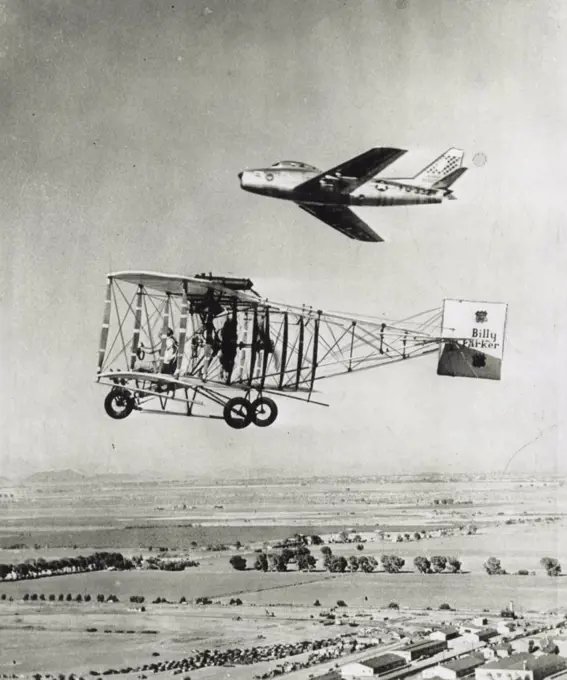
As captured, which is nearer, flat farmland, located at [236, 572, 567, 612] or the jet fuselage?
flat farmland, located at [236, 572, 567, 612]

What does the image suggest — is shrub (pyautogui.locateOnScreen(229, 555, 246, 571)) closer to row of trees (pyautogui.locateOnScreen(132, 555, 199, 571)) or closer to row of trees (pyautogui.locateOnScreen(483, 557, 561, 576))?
row of trees (pyautogui.locateOnScreen(132, 555, 199, 571))

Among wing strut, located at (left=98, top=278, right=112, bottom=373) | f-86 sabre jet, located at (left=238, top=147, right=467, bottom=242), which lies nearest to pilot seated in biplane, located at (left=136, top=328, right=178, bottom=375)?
wing strut, located at (left=98, top=278, right=112, bottom=373)

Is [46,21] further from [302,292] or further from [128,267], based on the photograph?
[302,292]

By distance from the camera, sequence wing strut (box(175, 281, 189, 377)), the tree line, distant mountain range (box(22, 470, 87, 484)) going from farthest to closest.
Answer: distant mountain range (box(22, 470, 87, 484))
the tree line
wing strut (box(175, 281, 189, 377))

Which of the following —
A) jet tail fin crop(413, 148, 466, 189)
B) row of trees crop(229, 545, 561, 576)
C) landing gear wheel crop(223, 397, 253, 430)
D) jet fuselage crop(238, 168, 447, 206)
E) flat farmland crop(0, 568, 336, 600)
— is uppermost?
jet tail fin crop(413, 148, 466, 189)

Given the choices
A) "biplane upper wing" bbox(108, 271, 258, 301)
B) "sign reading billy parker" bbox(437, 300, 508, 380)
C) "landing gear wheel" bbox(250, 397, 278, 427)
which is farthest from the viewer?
"sign reading billy parker" bbox(437, 300, 508, 380)

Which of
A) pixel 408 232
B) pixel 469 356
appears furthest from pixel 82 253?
pixel 469 356

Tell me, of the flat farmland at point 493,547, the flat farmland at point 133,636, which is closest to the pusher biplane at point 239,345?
the flat farmland at point 493,547

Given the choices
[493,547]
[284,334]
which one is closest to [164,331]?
[284,334]
